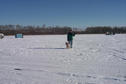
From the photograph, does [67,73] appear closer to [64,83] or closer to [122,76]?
[64,83]

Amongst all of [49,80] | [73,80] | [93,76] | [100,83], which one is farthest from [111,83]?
[49,80]

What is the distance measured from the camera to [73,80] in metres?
4.41

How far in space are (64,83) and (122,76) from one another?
2.12 metres

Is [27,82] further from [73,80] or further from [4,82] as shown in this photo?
[73,80]

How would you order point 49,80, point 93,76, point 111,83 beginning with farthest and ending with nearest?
point 93,76 < point 49,80 < point 111,83

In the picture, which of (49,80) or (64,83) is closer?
(64,83)

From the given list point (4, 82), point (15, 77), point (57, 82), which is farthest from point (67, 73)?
point (4, 82)

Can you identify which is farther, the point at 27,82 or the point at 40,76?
the point at 40,76

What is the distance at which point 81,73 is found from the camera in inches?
202

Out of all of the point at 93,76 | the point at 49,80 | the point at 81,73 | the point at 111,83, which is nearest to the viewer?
the point at 111,83

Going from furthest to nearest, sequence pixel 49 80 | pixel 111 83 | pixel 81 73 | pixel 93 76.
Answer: pixel 81 73, pixel 93 76, pixel 49 80, pixel 111 83

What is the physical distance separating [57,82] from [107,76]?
1801 mm

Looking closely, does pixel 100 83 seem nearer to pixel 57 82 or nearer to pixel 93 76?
pixel 93 76

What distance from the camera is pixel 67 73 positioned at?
5.13 meters
